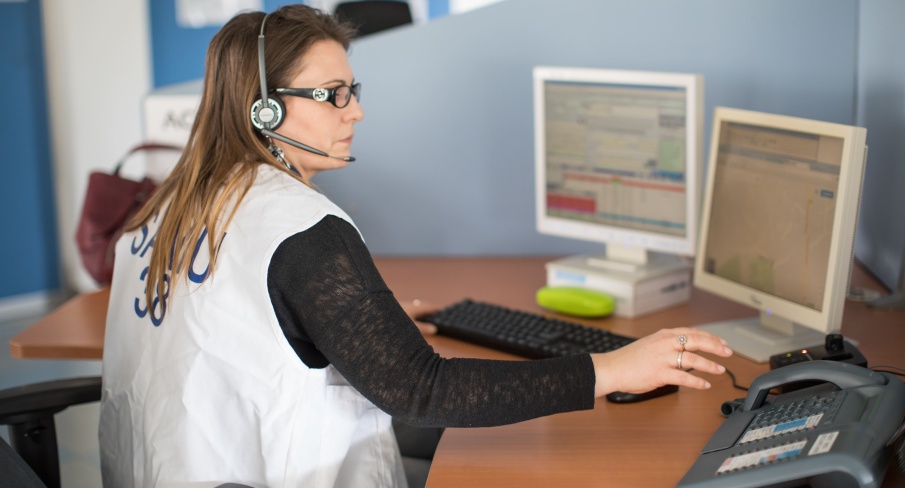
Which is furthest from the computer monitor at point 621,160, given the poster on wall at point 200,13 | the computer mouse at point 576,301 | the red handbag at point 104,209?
the poster on wall at point 200,13

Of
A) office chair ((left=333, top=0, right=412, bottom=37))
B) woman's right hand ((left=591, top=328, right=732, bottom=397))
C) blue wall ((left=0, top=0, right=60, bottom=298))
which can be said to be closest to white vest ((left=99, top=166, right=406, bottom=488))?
woman's right hand ((left=591, top=328, right=732, bottom=397))

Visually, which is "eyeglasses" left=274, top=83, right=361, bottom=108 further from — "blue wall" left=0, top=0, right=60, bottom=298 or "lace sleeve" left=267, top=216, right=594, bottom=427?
"blue wall" left=0, top=0, right=60, bottom=298

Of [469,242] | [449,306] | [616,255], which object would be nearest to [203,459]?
[449,306]

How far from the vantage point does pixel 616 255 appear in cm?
211

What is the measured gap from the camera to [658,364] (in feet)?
4.21

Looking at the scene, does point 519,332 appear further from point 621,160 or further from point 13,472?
point 13,472

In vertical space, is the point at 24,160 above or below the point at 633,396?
above

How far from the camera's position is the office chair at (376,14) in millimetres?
3203

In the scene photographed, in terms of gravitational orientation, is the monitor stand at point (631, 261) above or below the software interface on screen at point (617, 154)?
below

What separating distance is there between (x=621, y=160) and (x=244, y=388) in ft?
3.32

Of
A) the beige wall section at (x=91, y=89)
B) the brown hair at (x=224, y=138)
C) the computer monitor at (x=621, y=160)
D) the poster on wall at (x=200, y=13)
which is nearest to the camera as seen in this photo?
the brown hair at (x=224, y=138)

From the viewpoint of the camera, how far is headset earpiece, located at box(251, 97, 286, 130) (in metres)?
1.46

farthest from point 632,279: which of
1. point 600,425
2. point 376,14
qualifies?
point 376,14

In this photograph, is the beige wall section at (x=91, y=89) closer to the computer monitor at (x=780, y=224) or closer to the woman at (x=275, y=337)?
the woman at (x=275, y=337)
